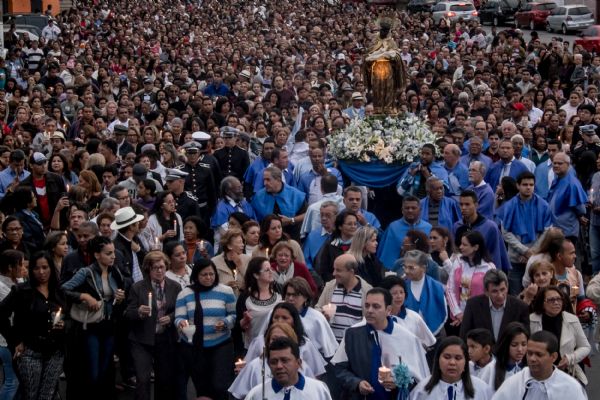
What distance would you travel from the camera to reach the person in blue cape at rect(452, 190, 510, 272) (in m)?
13.6

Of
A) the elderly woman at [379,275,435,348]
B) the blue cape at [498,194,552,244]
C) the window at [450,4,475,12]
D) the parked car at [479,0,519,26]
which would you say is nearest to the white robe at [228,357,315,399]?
the elderly woman at [379,275,435,348]

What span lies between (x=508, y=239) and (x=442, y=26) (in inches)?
1031

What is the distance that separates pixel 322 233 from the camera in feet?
45.9

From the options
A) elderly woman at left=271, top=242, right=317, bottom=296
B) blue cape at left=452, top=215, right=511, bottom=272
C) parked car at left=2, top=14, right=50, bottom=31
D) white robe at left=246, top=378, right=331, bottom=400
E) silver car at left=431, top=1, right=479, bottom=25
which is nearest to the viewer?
white robe at left=246, top=378, right=331, bottom=400

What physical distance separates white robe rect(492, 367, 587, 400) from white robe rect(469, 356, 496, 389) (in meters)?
0.55

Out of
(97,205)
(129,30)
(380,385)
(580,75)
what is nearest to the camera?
(380,385)

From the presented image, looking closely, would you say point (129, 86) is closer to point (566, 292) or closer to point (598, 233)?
point (598, 233)

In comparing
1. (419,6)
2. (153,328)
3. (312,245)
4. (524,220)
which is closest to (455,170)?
(524,220)

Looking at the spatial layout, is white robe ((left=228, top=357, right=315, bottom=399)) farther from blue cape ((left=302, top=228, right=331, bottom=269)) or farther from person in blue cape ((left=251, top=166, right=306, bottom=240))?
person in blue cape ((left=251, top=166, right=306, bottom=240))

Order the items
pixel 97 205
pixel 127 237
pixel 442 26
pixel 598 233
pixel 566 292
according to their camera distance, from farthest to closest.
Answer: pixel 442 26
pixel 598 233
pixel 97 205
pixel 127 237
pixel 566 292

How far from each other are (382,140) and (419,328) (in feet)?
26.4

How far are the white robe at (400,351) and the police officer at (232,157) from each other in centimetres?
858

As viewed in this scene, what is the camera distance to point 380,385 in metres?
9.76

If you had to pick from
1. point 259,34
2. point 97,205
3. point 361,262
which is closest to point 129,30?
point 259,34
